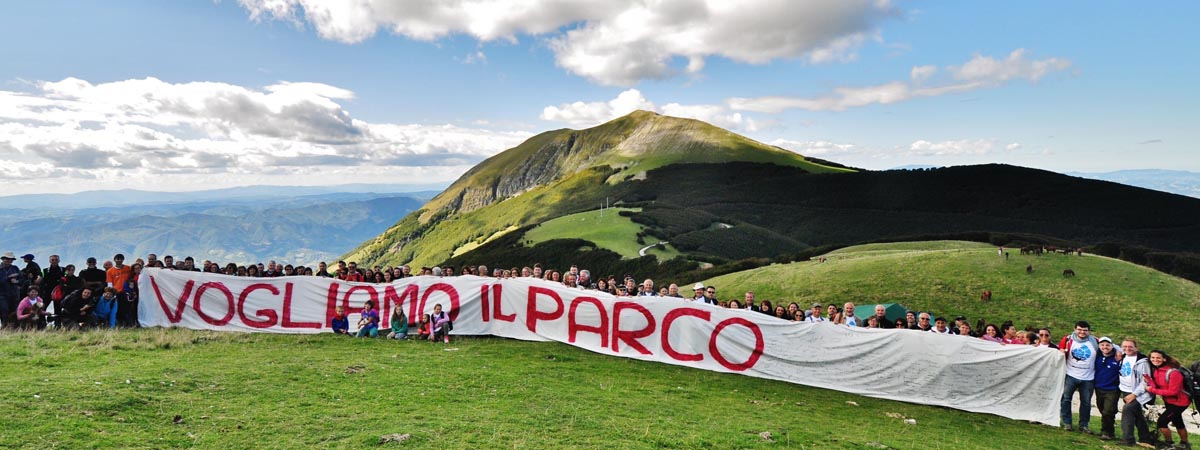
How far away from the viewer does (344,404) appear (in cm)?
1043

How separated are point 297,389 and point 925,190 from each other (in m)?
192

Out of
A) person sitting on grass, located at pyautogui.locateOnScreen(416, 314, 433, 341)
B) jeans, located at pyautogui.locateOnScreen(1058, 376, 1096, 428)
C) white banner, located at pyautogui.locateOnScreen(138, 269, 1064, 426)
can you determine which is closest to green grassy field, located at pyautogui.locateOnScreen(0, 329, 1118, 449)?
white banner, located at pyautogui.locateOnScreen(138, 269, 1064, 426)

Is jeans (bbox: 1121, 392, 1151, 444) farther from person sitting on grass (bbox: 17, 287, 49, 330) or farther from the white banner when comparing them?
person sitting on grass (bbox: 17, 287, 49, 330)

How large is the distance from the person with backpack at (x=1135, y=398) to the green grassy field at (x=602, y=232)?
82406 millimetres

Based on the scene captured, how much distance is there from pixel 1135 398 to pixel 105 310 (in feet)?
88.1

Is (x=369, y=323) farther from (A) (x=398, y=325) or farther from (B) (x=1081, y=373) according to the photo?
(B) (x=1081, y=373)

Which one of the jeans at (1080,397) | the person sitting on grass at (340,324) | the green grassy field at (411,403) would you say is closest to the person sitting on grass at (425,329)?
the green grassy field at (411,403)

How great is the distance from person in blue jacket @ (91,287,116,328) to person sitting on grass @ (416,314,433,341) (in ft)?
29.9

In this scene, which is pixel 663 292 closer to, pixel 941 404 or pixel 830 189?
pixel 941 404

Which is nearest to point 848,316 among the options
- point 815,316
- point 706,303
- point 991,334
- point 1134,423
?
point 815,316

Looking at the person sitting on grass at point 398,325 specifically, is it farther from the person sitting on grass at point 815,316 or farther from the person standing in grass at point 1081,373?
the person standing in grass at point 1081,373

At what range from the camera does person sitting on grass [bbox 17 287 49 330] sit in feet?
53.1

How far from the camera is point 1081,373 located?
504 inches

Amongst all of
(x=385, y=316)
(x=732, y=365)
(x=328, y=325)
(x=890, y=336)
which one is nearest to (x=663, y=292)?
(x=732, y=365)
